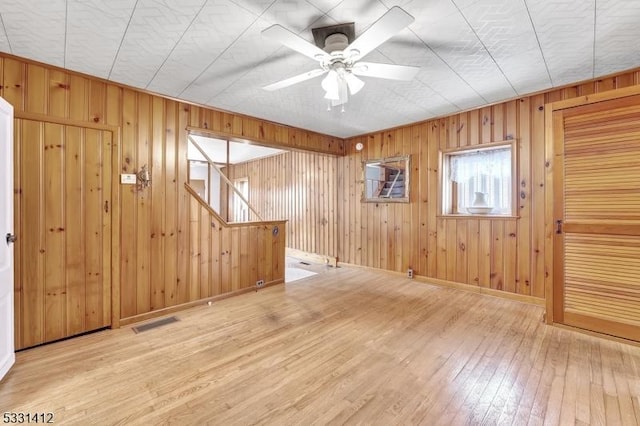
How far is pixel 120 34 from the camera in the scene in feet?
6.82

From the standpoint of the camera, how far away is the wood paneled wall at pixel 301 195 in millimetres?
5863

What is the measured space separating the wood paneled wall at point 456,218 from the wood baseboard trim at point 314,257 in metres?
0.23

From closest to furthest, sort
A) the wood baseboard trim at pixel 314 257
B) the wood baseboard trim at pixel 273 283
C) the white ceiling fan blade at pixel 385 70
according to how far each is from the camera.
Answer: the white ceiling fan blade at pixel 385 70 < the wood baseboard trim at pixel 273 283 < the wood baseboard trim at pixel 314 257

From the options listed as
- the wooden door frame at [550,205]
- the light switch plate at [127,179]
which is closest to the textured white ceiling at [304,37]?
the wooden door frame at [550,205]

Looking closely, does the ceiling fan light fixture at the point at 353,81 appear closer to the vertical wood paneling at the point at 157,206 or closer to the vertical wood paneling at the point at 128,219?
the vertical wood paneling at the point at 157,206

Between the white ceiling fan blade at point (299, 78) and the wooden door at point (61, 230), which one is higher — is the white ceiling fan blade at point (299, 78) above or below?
above

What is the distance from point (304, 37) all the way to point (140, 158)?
212 centimetres

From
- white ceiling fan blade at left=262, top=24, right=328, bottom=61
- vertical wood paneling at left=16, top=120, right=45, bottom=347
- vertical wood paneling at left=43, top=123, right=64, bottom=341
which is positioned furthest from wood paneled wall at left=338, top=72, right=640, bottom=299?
vertical wood paneling at left=16, top=120, right=45, bottom=347

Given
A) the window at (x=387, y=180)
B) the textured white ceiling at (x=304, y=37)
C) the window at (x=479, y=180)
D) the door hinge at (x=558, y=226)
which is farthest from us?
the window at (x=387, y=180)

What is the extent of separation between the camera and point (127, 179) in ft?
9.52

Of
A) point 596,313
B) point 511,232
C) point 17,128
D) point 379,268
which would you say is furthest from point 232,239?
point 596,313

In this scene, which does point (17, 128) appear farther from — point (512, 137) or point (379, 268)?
point (512, 137)

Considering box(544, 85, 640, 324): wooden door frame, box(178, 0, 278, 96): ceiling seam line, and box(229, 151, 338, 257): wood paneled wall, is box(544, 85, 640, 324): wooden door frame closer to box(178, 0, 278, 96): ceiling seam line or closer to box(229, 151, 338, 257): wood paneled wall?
box(178, 0, 278, 96): ceiling seam line

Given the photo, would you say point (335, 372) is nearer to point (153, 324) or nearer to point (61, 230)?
point (153, 324)
